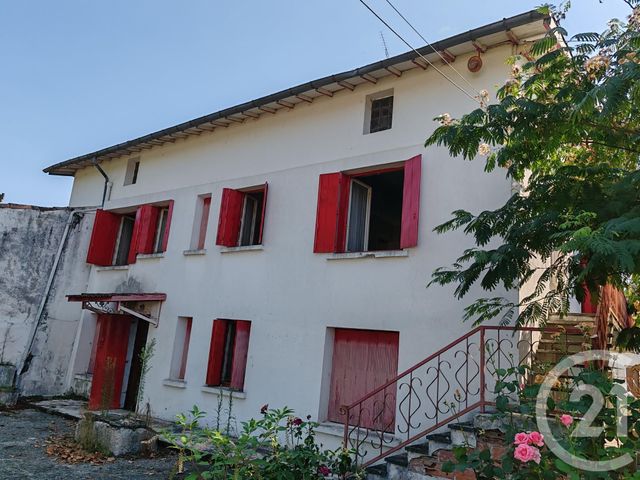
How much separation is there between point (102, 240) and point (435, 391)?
9579mm

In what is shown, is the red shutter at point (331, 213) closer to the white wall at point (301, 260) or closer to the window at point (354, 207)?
the window at point (354, 207)

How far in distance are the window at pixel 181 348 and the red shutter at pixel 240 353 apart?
1454 millimetres

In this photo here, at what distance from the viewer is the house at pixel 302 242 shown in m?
6.96

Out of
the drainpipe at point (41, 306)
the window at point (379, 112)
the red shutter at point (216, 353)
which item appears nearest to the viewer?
the window at point (379, 112)

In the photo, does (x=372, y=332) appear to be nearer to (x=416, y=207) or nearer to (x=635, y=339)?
(x=416, y=207)

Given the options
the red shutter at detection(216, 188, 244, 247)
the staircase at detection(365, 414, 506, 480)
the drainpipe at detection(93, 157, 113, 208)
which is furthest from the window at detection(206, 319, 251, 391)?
the drainpipe at detection(93, 157, 113, 208)

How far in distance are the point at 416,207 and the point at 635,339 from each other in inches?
136

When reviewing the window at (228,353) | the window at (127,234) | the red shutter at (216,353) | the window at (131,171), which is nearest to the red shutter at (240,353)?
the window at (228,353)

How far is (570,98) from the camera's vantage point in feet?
14.0

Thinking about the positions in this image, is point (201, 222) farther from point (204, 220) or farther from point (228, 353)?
point (228, 353)

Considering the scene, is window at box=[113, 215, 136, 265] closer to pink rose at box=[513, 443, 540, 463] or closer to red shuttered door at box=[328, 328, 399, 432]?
red shuttered door at box=[328, 328, 399, 432]

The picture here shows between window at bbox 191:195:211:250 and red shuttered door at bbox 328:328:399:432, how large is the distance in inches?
162

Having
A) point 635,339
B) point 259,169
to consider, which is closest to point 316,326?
point 259,169

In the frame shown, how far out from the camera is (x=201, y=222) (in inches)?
412
